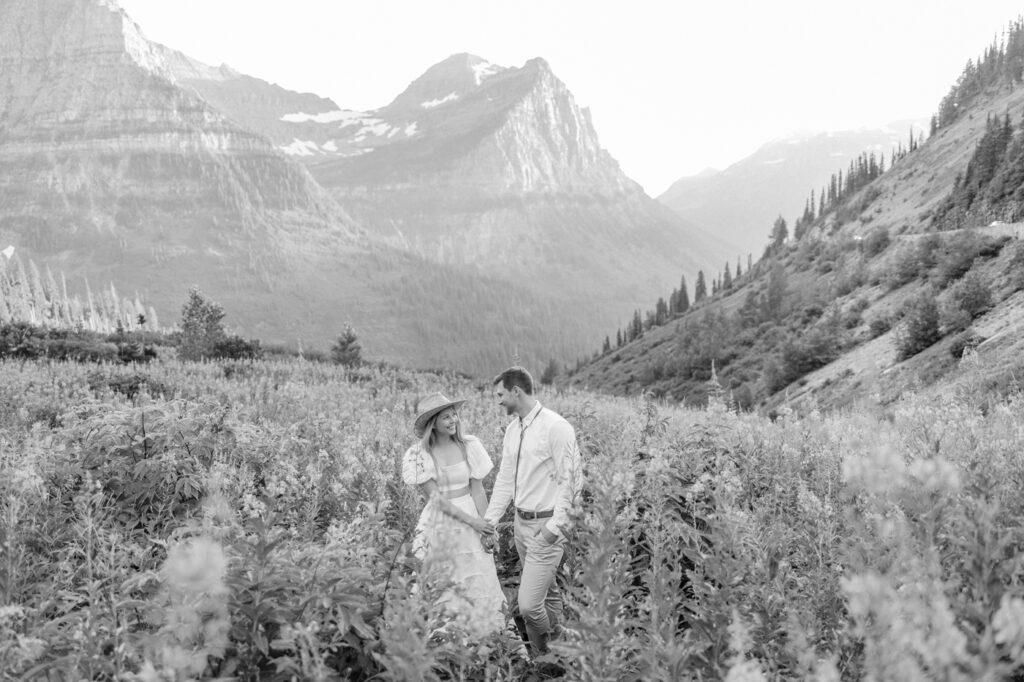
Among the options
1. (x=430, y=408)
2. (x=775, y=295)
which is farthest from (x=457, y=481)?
(x=775, y=295)

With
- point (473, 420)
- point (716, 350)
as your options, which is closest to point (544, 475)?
point (473, 420)

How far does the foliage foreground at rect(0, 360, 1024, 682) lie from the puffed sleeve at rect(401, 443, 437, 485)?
0.54m

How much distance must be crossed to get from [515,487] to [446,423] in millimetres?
883

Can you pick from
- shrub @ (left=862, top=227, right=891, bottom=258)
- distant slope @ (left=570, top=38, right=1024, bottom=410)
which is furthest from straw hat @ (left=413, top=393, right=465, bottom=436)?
shrub @ (left=862, top=227, right=891, bottom=258)

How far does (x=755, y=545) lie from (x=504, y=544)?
430cm

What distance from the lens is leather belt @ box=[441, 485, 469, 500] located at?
5.80m

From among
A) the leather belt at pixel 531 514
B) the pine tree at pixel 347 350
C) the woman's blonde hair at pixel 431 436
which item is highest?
the woman's blonde hair at pixel 431 436

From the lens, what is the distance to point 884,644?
5.49ft

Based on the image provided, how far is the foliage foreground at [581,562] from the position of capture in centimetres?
224

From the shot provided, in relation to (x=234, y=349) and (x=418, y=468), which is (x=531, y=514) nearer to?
(x=418, y=468)

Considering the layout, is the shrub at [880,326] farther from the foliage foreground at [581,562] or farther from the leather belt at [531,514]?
the leather belt at [531,514]

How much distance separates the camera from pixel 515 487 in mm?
5977

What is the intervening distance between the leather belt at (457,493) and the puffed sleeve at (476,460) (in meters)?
0.14

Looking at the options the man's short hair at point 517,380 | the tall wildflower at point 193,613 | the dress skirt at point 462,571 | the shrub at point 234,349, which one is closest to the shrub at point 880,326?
the shrub at point 234,349
